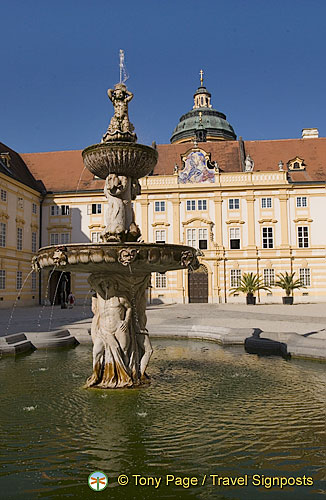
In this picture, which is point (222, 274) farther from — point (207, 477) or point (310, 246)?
point (207, 477)

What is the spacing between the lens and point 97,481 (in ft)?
13.6

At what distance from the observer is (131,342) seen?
777 cm

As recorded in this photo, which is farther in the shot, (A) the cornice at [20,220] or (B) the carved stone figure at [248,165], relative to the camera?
(B) the carved stone figure at [248,165]

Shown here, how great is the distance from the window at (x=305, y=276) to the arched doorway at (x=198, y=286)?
27.2ft

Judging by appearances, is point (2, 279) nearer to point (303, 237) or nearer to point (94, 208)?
point (94, 208)

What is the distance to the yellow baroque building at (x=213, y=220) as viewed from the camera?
118 ft

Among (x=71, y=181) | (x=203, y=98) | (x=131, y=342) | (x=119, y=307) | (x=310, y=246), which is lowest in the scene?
(x=131, y=342)

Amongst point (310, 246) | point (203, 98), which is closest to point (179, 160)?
point (310, 246)

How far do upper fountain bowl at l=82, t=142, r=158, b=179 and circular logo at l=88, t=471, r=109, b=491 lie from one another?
5281mm

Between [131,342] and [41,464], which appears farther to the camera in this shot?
[131,342]

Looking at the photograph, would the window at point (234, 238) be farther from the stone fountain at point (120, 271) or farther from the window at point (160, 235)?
the stone fountain at point (120, 271)

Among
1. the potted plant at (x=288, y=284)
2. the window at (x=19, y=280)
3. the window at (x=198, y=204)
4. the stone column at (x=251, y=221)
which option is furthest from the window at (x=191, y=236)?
the window at (x=19, y=280)

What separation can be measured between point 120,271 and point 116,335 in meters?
1.19

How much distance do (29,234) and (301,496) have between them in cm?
3500
